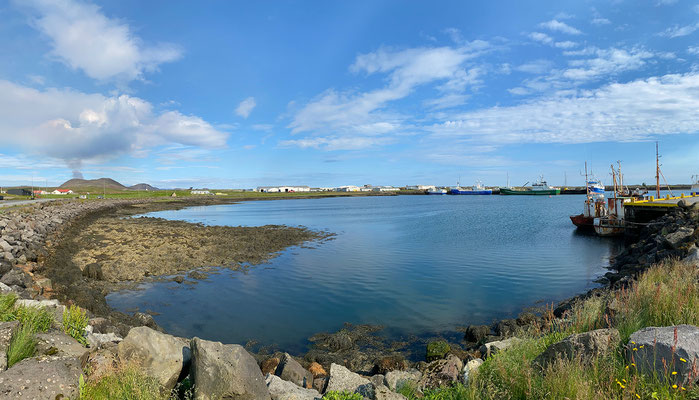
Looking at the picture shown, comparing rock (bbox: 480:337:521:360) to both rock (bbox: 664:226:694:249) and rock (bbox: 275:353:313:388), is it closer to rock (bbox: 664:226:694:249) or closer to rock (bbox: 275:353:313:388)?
rock (bbox: 275:353:313:388)

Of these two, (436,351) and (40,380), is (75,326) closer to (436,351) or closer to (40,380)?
(40,380)

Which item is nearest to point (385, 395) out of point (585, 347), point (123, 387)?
→ point (585, 347)

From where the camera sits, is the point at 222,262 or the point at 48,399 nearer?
the point at 48,399

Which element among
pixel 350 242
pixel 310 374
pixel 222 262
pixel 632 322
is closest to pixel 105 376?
pixel 310 374

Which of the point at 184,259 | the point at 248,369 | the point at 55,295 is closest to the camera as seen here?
the point at 248,369

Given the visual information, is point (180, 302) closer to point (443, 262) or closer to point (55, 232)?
point (443, 262)

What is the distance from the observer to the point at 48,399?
5934mm

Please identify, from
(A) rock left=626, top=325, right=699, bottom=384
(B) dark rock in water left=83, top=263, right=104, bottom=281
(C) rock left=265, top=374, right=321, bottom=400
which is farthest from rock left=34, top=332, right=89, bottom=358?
(B) dark rock in water left=83, top=263, right=104, bottom=281

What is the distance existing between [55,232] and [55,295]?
30116mm

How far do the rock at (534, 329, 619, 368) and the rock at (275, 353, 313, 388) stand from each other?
528cm

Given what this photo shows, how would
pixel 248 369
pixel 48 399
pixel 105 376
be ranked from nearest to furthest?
1. pixel 48 399
2. pixel 105 376
3. pixel 248 369

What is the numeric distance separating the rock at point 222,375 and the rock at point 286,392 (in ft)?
0.87

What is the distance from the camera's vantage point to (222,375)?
6.90 meters

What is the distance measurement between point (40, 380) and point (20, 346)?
1.30 meters
